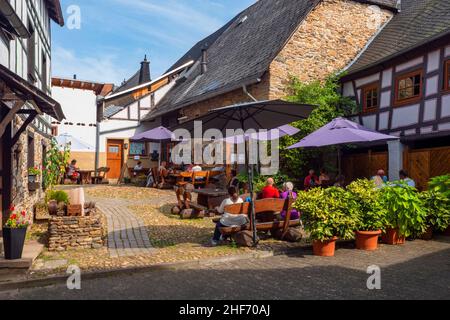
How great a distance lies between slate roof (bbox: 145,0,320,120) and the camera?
14117 millimetres

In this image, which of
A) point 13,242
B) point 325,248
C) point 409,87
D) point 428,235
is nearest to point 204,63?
point 409,87

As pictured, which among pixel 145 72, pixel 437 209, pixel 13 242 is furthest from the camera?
pixel 145 72

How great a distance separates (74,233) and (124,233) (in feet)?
4.04

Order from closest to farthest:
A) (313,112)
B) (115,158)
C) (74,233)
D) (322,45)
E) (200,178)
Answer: (74,233), (313,112), (200,178), (322,45), (115,158)

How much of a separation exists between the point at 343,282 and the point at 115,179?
18578 mm

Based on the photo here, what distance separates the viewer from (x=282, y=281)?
5102mm

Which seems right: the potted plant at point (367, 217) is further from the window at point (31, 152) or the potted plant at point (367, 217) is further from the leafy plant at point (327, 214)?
the window at point (31, 152)

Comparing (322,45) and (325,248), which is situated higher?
(322,45)

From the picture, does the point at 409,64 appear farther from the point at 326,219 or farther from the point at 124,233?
the point at 124,233

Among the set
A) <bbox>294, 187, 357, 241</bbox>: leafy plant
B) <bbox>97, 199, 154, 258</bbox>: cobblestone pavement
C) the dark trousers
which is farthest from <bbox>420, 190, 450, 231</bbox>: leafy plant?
<bbox>97, 199, 154, 258</bbox>: cobblestone pavement

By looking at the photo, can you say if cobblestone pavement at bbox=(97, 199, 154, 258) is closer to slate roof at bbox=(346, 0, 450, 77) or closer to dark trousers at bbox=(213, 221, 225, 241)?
dark trousers at bbox=(213, 221, 225, 241)

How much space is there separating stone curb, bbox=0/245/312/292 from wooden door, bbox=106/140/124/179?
16.7 m

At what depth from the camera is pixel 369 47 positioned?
14609 millimetres
